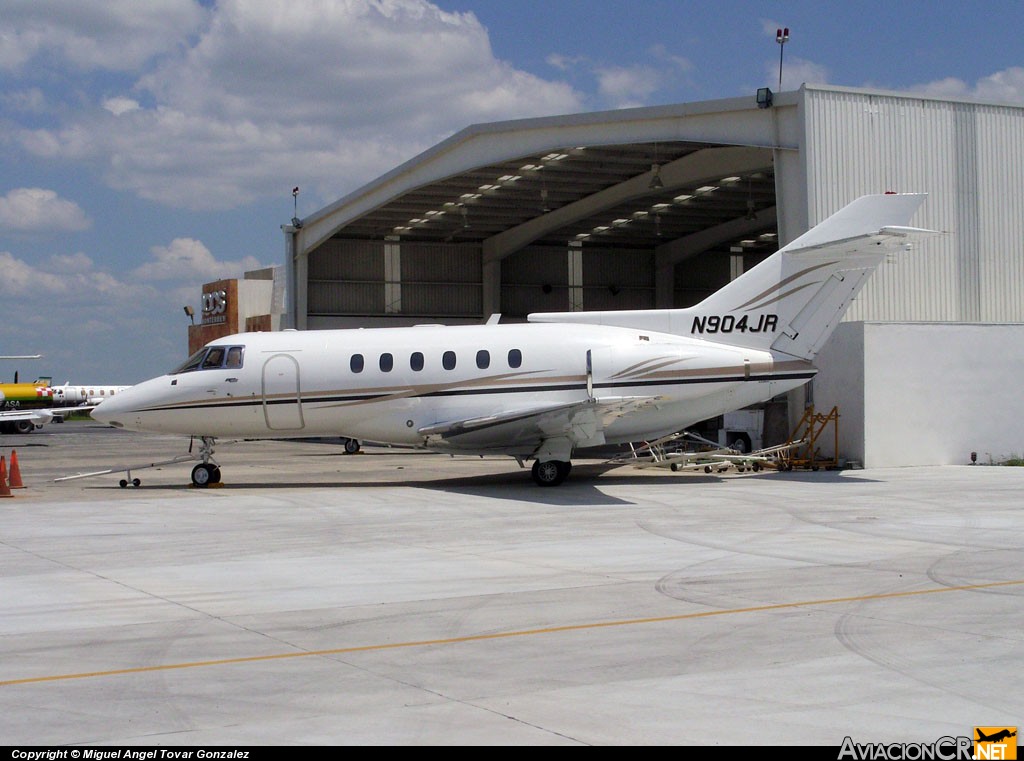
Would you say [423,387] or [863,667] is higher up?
[423,387]

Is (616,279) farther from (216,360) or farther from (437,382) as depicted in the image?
(216,360)

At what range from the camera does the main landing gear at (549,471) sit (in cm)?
2212

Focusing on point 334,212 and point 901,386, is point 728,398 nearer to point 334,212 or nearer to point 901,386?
point 901,386

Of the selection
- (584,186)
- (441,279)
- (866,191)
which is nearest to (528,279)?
(441,279)

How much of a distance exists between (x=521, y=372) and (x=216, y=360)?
6.55 metres

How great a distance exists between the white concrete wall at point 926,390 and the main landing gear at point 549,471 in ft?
27.2

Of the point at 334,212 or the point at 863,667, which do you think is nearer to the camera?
the point at 863,667

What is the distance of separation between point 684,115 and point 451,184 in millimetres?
12504

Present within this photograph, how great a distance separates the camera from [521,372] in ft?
74.2

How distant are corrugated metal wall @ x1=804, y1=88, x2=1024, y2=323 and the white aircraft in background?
4051mm

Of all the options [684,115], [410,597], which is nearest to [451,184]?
[684,115]

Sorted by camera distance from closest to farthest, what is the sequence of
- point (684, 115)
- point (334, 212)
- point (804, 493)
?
point (804, 493) < point (684, 115) < point (334, 212)

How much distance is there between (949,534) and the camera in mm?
14617

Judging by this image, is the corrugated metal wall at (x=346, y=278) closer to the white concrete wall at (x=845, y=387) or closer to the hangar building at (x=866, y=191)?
the hangar building at (x=866, y=191)
